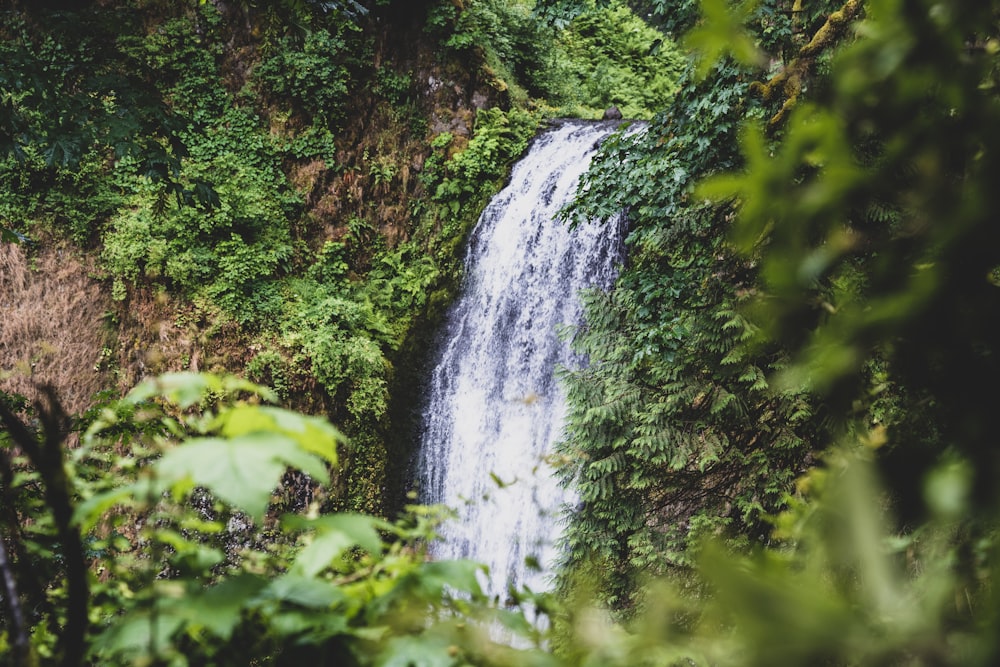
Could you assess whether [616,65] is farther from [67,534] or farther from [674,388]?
[67,534]

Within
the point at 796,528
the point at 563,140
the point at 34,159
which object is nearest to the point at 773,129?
the point at 796,528

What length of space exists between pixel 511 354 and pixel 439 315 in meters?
1.72

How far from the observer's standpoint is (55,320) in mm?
7727

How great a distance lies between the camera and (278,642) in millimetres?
850

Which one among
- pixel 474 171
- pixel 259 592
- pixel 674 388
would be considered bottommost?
pixel 259 592

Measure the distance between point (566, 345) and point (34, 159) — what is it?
849cm

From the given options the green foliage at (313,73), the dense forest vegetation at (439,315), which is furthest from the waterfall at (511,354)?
the green foliage at (313,73)

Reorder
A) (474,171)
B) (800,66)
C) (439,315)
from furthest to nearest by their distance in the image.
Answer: (474,171) < (439,315) < (800,66)

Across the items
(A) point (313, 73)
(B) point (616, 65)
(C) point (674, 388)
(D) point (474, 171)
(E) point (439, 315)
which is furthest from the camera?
(B) point (616, 65)

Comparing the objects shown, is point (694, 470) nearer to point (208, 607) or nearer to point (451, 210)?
point (208, 607)

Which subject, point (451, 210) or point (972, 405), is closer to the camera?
point (972, 405)

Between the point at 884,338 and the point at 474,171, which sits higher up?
the point at 474,171

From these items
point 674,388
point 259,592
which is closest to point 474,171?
point 674,388

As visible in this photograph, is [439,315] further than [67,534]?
Yes
